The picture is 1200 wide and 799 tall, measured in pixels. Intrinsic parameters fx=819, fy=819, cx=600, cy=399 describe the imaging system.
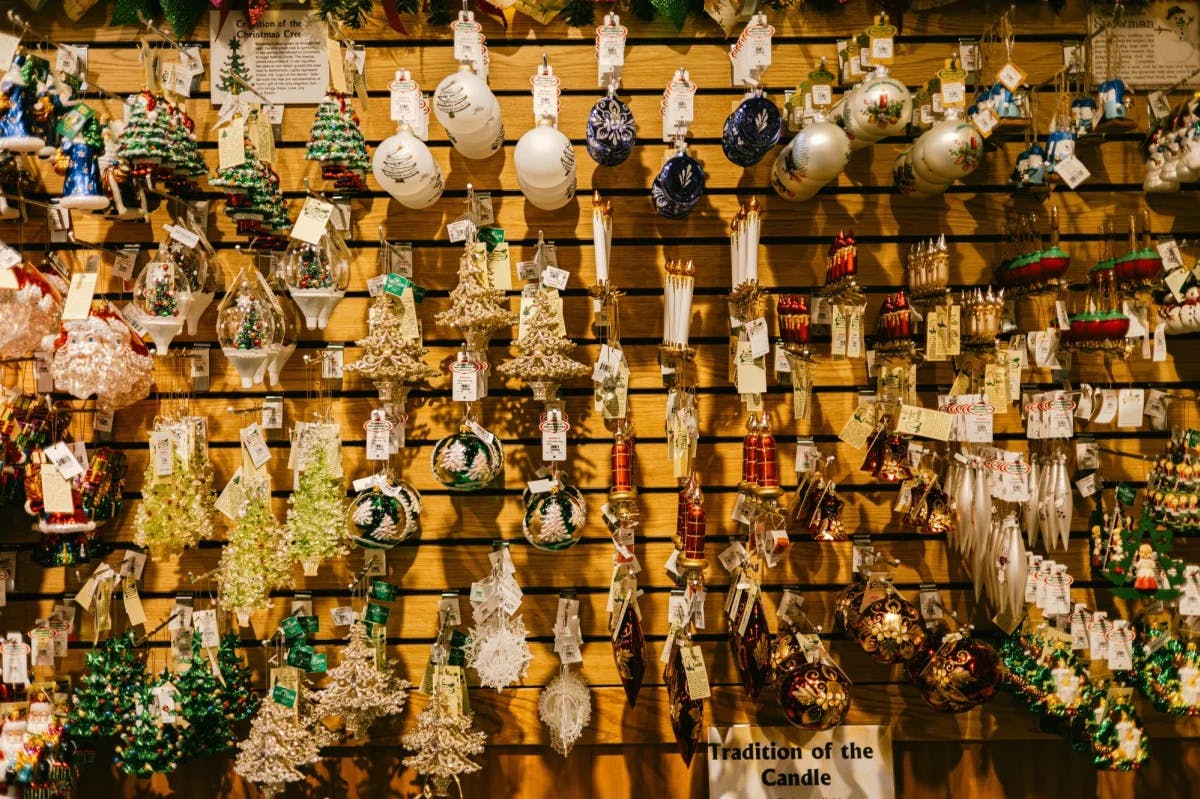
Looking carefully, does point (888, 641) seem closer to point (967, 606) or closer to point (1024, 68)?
point (967, 606)

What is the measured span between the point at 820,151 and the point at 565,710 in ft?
6.39

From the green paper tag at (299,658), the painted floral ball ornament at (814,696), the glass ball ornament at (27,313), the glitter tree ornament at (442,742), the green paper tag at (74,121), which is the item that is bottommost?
the glitter tree ornament at (442,742)

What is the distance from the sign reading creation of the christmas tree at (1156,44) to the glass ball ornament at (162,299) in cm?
329

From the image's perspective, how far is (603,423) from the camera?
112 inches

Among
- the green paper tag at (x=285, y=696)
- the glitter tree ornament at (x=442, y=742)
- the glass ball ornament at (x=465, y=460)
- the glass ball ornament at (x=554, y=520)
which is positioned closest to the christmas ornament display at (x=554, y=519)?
the glass ball ornament at (x=554, y=520)

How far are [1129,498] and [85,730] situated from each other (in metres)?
3.49

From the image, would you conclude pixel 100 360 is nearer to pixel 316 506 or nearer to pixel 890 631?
pixel 316 506

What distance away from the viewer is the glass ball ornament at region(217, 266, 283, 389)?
8.31 feet

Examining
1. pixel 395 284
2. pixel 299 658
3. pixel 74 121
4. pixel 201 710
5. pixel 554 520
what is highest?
pixel 74 121

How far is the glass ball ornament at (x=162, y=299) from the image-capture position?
99.9 inches

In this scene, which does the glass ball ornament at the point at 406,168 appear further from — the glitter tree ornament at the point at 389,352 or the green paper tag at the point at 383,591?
the green paper tag at the point at 383,591

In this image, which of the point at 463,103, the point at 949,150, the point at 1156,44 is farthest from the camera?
the point at 1156,44

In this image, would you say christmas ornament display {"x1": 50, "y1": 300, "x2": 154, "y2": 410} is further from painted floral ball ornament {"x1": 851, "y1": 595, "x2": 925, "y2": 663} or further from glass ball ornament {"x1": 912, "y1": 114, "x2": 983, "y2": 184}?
glass ball ornament {"x1": 912, "y1": 114, "x2": 983, "y2": 184}

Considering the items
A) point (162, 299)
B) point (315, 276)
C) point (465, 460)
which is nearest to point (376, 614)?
point (465, 460)
